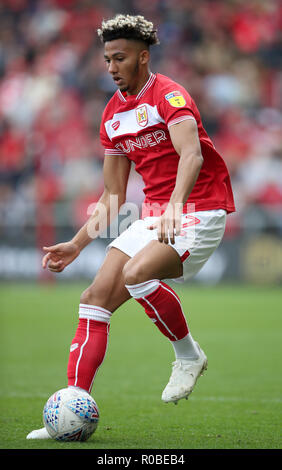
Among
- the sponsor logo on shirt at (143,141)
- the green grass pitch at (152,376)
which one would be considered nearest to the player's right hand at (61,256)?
the sponsor logo on shirt at (143,141)

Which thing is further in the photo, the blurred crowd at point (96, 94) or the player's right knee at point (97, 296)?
the blurred crowd at point (96, 94)

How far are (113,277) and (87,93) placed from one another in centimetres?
1272

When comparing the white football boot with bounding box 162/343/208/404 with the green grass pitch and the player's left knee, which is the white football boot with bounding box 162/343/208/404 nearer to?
the green grass pitch

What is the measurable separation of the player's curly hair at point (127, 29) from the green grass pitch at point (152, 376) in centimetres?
233

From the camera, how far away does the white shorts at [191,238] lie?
4.63m

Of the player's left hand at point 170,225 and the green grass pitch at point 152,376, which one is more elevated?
the player's left hand at point 170,225

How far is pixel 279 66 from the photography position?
54.7 feet

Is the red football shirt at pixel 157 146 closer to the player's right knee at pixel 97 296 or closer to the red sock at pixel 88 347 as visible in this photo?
the player's right knee at pixel 97 296

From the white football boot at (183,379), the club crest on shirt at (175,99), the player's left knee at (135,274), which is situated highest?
the club crest on shirt at (175,99)

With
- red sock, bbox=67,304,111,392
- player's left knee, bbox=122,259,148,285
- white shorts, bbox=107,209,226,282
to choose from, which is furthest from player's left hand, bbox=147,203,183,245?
red sock, bbox=67,304,111,392

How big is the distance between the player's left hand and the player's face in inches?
39.3

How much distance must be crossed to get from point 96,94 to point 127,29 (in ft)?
40.5
